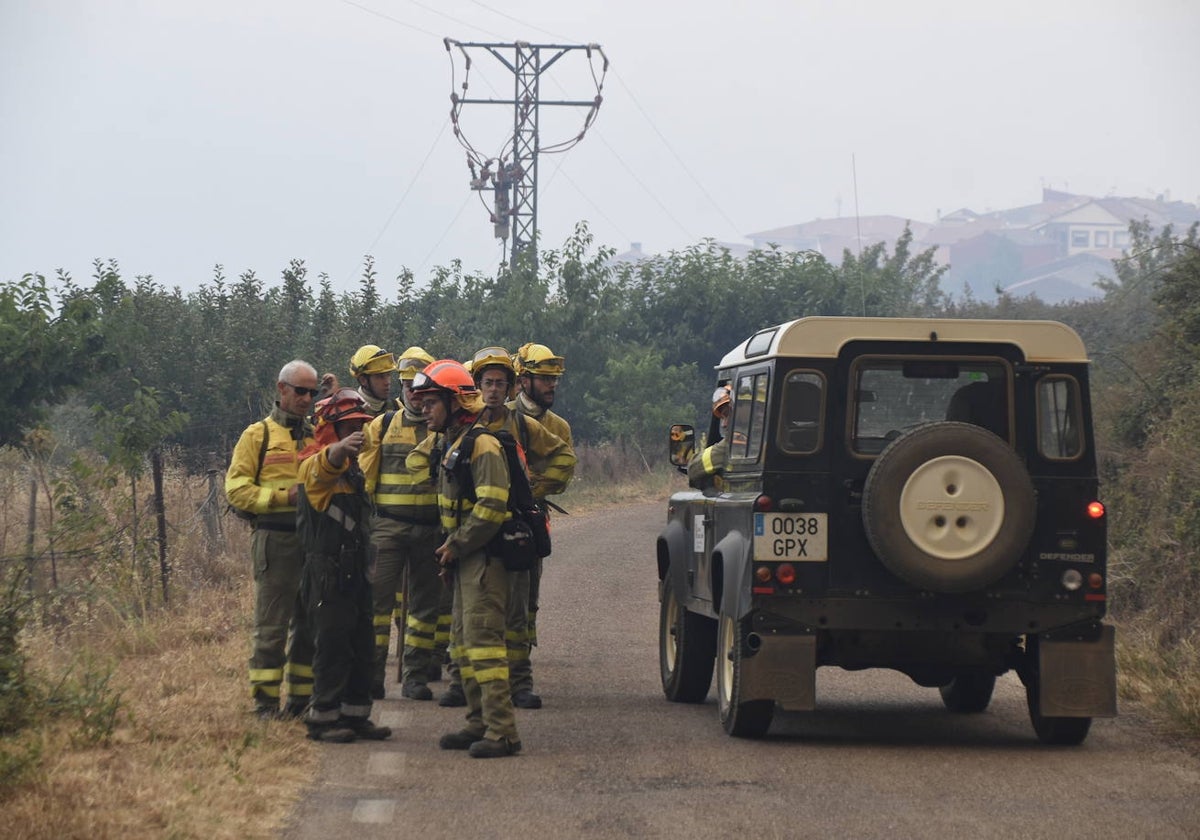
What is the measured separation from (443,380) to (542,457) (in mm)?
2220

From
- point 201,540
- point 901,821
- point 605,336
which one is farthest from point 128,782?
point 605,336

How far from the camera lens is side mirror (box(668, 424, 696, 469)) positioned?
35.3 feet

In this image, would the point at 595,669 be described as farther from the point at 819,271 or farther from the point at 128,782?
the point at 819,271

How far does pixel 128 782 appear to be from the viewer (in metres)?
7.32

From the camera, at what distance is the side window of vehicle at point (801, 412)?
880cm

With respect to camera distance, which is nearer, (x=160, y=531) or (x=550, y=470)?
(x=550, y=470)

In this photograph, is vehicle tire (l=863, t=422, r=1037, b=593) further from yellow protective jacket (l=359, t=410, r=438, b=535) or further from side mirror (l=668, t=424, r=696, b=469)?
yellow protective jacket (l=359, t=410, r=438, b=535)

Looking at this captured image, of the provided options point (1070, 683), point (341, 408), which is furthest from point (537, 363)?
point (1070, 683)

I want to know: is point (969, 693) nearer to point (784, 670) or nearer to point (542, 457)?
point (784, 670)

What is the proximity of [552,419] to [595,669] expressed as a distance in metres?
2.12

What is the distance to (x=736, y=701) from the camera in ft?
29.1

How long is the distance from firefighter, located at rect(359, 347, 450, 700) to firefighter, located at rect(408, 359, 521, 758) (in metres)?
1.39

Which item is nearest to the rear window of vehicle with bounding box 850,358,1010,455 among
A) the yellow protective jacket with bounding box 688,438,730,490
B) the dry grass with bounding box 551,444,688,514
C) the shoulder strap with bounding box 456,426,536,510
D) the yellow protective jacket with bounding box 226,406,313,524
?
the yellow protective jacket with bounding box 688,438,730,490

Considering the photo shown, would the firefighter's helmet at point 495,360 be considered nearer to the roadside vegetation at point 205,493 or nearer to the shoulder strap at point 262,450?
the shoulder strap at point 262,450
